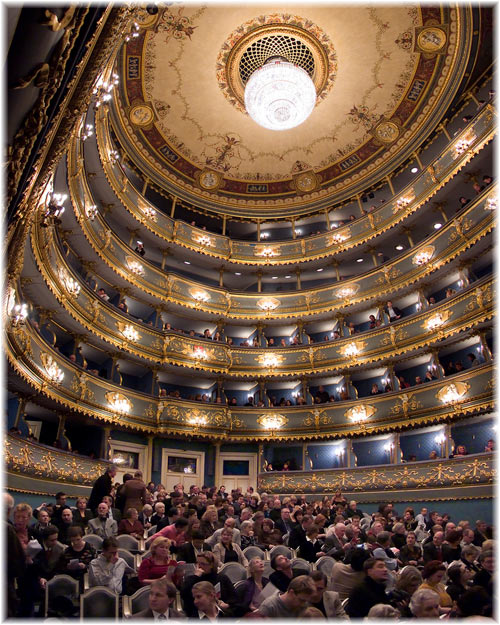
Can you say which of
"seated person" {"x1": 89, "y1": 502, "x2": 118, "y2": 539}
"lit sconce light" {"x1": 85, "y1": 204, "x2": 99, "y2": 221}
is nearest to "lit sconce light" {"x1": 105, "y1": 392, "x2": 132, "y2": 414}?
"lit sconce light" {"x1": 85, "y1": 204, "x2": 99, "y2": 221}

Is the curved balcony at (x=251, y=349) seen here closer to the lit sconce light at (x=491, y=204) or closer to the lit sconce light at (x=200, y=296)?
the lit sconce light at (x=200, y=296)

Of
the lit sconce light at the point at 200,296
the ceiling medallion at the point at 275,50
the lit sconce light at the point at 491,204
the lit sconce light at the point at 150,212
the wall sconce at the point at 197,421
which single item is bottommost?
the wall sconce at the point at 197,421

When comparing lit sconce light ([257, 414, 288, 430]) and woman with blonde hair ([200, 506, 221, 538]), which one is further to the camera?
lit sconce light ([257, 414, 288, 430])

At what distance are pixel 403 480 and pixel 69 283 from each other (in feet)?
40.4

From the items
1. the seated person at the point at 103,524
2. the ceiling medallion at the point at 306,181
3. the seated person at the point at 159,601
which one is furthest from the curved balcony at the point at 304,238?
the seated person at the point at 159,601

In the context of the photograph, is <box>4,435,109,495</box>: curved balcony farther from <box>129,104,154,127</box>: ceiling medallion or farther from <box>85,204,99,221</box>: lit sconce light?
<box>129,104,154,127</box>: ceiling medallion

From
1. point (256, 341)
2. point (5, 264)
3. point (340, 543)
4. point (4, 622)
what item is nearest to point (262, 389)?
point (256, 341)

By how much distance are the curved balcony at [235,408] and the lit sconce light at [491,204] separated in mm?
5283

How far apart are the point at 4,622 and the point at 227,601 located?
2.16 meters

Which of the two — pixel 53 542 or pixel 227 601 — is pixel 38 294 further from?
pixel 227 601

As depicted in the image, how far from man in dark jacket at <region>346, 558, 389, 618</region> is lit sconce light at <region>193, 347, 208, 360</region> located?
1566 cm

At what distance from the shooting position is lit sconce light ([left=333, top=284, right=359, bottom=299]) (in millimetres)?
20953

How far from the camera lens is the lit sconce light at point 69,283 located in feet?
44.5

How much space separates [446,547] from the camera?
263 inches
